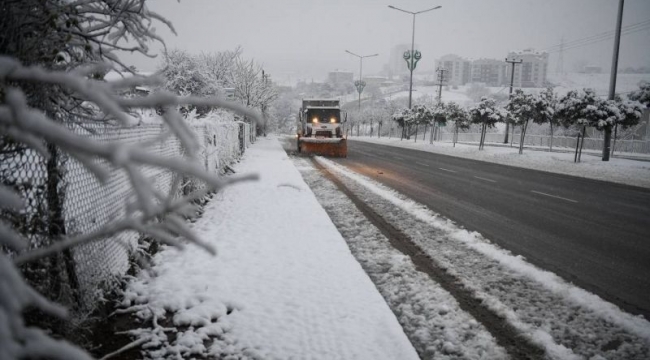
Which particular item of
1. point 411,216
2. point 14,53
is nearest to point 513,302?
point 411,216

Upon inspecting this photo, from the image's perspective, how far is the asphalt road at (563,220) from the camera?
5.19 meters

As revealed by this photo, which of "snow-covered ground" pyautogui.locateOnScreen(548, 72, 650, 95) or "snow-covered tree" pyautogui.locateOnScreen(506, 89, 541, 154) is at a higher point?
"snow-covered ground" pyautogui.locateOnScreen(548, 72, 650, 95)

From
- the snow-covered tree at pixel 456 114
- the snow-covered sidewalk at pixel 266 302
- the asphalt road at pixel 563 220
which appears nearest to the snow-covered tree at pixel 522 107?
the snow-covered tree at pixel 456 114

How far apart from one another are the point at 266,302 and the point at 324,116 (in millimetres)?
20614

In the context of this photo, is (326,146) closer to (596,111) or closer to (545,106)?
(596,111)

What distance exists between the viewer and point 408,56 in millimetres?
39125

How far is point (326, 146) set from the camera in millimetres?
23734

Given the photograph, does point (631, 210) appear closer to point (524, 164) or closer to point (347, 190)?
point (347, 190)

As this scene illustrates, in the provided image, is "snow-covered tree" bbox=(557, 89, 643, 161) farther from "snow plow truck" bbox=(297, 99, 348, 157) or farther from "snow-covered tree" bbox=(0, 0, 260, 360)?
"snow-covered tree" bbox=(0, 0, 260, 360)

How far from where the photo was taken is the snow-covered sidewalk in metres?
3.21

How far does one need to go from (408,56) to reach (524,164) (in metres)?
20.4

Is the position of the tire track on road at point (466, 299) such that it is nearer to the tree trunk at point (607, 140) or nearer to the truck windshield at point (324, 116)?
the truck windshield at point (324, 116)

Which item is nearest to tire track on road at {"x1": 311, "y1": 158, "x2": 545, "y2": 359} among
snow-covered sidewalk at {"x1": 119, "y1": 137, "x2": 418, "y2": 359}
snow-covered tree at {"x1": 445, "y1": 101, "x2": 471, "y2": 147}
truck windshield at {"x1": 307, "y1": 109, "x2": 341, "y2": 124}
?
snow-covered sidewalk at {"x1": 119, "y1": 137, "x2": 418, "y2": 359}

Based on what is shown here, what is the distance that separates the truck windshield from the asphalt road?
30.7ft
